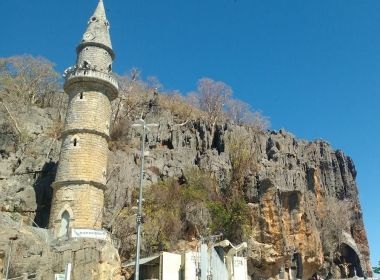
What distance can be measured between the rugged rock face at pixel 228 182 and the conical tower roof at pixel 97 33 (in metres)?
9.93

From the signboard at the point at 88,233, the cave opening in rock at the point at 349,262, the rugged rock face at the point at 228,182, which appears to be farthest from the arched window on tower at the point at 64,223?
the cave opening in rock at the point at 349,262

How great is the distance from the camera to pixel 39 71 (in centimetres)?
5588

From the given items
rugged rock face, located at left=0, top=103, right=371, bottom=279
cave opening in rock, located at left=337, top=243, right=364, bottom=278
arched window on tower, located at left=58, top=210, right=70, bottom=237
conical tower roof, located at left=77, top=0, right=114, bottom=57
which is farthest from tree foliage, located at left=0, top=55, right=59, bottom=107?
cave opening in rock, located at left=337, top=243, right=364, bottom=278

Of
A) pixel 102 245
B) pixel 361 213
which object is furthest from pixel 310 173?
pixel 102 245

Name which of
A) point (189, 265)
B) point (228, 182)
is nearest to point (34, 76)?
point (228, 182)

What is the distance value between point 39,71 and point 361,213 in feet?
151

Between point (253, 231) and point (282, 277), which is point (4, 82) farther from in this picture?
point (282, 277)

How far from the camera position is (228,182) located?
146 feet

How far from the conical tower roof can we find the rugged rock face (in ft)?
32.6

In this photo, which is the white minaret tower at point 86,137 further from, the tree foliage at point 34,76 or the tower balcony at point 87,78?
the tree foliage at point 34,76

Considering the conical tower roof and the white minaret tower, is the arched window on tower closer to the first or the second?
the white minaret tower

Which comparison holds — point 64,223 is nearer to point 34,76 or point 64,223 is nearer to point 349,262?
point 34,76

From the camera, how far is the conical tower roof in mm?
39219

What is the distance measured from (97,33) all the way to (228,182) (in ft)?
59.5
